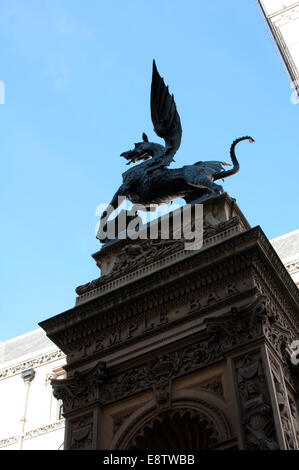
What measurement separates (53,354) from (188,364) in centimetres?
2268

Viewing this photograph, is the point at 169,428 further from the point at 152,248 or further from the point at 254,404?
the point at 152,248

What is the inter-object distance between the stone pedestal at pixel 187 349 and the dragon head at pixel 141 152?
15.9 ft

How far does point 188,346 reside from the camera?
650 inches

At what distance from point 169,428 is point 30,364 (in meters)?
23.4

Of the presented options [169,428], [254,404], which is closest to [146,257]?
[169,428]

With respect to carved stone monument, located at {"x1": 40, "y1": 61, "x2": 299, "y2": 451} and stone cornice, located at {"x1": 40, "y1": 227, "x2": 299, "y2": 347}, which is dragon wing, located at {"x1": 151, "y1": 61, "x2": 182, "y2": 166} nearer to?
carved stone monument, located at {"x1": 40, "y1": 61, "x2": 299, "y2": 451}

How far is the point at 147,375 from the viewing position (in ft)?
54.5

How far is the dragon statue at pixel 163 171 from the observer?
20.8m

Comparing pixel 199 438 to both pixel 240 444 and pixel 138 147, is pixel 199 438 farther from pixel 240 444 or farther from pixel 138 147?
pixel 138 147

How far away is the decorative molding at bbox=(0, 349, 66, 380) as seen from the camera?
37719 mm

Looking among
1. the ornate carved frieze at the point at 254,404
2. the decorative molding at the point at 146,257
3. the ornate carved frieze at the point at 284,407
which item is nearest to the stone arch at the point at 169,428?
the ornate carved frieze at the point at 254,404

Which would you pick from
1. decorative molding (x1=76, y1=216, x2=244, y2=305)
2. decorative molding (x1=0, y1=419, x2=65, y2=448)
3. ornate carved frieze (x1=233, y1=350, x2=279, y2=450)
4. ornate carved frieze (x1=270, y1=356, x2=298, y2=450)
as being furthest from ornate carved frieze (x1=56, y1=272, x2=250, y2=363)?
decorative molding (x1=0, y1=419, x2=65, y2=448)

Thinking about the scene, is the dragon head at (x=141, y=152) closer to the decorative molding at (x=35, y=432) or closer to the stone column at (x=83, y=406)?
the stone column at (x=83, y=406)
